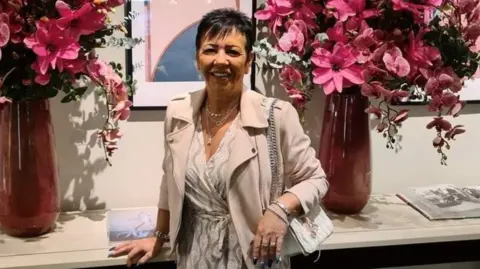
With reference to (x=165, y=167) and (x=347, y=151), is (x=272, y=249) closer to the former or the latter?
(x=165, y=167)

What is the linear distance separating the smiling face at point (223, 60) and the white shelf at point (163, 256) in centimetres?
47

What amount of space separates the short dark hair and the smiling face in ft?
0.03

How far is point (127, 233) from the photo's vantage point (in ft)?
5.32

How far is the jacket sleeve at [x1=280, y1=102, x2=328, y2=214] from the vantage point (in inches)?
55.6

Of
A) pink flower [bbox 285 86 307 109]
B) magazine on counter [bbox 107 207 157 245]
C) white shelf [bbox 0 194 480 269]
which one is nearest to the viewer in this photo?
white shelf [bbox 0 194 480 269]

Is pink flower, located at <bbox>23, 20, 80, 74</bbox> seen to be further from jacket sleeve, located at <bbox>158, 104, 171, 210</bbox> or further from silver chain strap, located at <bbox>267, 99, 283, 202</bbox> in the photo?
silver chain strap, located at <bbox>267, 99, 283, 202</bbox>

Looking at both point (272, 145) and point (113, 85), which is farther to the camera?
point (113, 85)

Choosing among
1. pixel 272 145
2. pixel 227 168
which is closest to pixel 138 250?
pixel 227 168

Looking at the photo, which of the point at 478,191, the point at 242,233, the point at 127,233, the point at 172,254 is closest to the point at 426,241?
the point at 478,191

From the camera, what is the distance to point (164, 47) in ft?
5.86

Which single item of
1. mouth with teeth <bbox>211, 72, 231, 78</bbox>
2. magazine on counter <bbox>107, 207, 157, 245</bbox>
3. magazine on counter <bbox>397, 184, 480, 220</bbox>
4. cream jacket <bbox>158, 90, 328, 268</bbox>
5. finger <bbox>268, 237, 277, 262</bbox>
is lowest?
magazine on counter <bbox>107, 207, 157, 245</bbox>

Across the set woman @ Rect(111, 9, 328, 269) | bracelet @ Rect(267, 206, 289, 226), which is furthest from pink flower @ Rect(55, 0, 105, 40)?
bracelet @ Rect(267, 206, 289, 226)

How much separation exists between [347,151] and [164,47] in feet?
1.99

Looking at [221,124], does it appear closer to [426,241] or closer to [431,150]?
[426,241]
